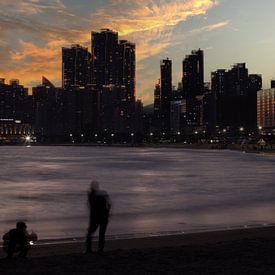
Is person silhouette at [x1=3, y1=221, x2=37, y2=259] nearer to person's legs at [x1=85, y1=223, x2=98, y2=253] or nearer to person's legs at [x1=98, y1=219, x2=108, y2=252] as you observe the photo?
person's legs at [x1=85, y1=223, x2=98, y2=253]

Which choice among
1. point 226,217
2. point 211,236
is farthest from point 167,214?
point 211,236

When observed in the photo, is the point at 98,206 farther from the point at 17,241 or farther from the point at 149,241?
the point at 149,241

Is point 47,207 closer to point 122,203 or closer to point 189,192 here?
point 122,203

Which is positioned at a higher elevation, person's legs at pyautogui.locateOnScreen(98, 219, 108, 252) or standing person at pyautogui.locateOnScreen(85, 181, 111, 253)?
standing person at pyautogui.locateOnScreen(85, 181, 111, 253)

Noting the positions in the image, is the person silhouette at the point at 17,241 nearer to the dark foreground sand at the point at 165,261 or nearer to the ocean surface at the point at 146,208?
the dark foreground sand at the point at 165,261

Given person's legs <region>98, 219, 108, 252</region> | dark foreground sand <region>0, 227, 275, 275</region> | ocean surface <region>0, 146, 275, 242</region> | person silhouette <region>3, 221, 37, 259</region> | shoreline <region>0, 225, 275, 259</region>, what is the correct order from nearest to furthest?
dark foreground sand <region>0, 227, 275, 275</region>
person silhouette <region>3, 221, 37, 259</region>
person's legs <region>98, 219, 108, 252</region>
shoreline <region>0, 225, 275, 259</region>
ocean surface <region>0, 146, 275, 242</region>

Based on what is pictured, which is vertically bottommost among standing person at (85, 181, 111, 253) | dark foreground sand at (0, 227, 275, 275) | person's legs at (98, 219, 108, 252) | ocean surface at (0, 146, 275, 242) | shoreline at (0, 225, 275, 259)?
ocean surface at (0, 146, 275, 242)

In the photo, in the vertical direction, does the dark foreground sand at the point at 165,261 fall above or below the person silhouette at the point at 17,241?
below

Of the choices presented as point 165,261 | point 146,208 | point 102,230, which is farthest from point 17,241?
point 146,208

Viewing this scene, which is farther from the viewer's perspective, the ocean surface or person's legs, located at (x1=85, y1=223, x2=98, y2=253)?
the ocean surface

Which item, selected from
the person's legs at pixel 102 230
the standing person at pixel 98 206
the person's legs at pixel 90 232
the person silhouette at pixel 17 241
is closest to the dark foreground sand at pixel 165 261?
the person silhouette at pixel 17 241

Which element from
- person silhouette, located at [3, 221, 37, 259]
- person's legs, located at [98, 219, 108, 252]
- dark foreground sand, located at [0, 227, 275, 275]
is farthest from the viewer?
person's legs, located at [98, 219, 108, 252]

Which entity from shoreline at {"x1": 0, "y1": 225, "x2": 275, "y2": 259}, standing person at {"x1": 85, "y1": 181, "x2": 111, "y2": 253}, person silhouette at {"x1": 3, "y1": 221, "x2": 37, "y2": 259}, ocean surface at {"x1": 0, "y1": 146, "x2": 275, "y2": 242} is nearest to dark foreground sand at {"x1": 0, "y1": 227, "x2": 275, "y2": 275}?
shoreline at {"x1": 0, "y1": 225, "x2": 275, "y2": 259}

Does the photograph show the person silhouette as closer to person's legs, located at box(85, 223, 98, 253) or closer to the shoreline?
the shoreline
